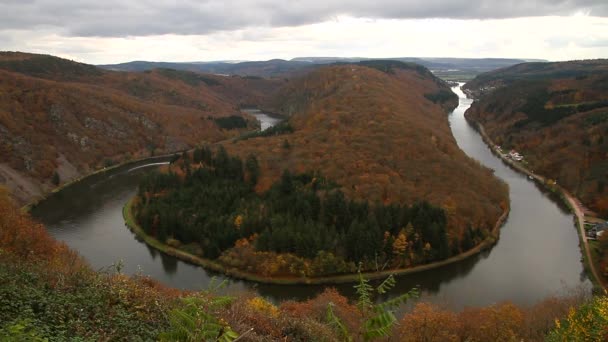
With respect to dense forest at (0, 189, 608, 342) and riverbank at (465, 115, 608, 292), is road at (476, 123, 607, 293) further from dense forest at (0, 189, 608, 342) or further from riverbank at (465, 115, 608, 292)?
dense forest at (0, 189, 608, 342)

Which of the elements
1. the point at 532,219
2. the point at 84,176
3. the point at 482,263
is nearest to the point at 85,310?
the point at 482,263

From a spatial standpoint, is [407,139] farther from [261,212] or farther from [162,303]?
[162,303]

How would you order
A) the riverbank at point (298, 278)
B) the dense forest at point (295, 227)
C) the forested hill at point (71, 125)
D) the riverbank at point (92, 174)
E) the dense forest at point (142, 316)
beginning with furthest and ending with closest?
the forested hill at point (71, 125) → the riverbank at point (92, 174) → the dense forest at point (295, 227) → the riverbank at point (298, 278) → the dense forest at point (142, 316)

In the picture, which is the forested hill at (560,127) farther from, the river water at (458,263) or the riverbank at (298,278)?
the riverbank at (298,278)

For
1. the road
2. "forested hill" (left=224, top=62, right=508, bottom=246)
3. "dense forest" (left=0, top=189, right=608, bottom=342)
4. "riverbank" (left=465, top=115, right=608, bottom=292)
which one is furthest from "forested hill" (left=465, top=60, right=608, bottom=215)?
"dense forest" (left=0, top=189, right=608, bottom=342)

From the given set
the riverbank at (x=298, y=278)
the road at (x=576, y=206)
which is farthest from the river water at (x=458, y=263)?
the road at (x=576, y=206)

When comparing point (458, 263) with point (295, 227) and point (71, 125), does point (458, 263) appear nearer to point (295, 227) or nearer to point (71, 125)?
point (295, 227)
